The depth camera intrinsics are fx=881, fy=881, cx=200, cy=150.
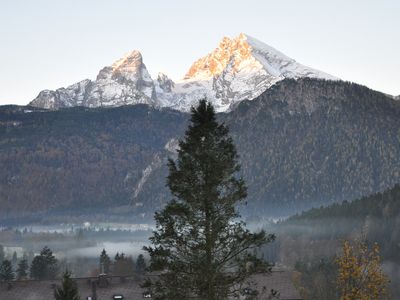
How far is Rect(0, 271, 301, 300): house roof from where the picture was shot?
116m

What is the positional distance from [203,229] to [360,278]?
1070 cm

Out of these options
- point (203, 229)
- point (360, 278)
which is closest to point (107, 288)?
point (203, 229)

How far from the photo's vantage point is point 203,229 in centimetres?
5484

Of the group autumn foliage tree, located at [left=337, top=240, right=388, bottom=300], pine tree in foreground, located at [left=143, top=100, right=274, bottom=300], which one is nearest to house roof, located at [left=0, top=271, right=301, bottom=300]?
autumn foliage tree, located at [left=337, top=240, right=388, bottom=300]

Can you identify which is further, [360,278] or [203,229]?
[360,278]

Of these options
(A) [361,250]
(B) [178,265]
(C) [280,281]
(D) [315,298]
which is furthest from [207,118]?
(D) [315,298]

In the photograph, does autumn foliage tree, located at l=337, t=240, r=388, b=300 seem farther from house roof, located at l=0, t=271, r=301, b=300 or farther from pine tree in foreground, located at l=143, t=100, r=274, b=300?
house roof, located at l=0, t=271, r=301, b=300

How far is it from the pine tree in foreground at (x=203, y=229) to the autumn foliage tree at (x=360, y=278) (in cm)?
526

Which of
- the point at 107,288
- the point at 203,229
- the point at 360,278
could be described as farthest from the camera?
the point at 107,288

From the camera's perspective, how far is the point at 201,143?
55906 millimetres

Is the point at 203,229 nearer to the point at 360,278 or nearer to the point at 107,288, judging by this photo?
the point at 360,278

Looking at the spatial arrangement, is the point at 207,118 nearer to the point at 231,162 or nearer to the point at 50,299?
the point at 231,162

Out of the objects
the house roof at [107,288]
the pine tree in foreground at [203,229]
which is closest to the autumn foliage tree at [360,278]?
the pine tree in foreground at [203,229]

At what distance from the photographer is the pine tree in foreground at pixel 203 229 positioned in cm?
5391
